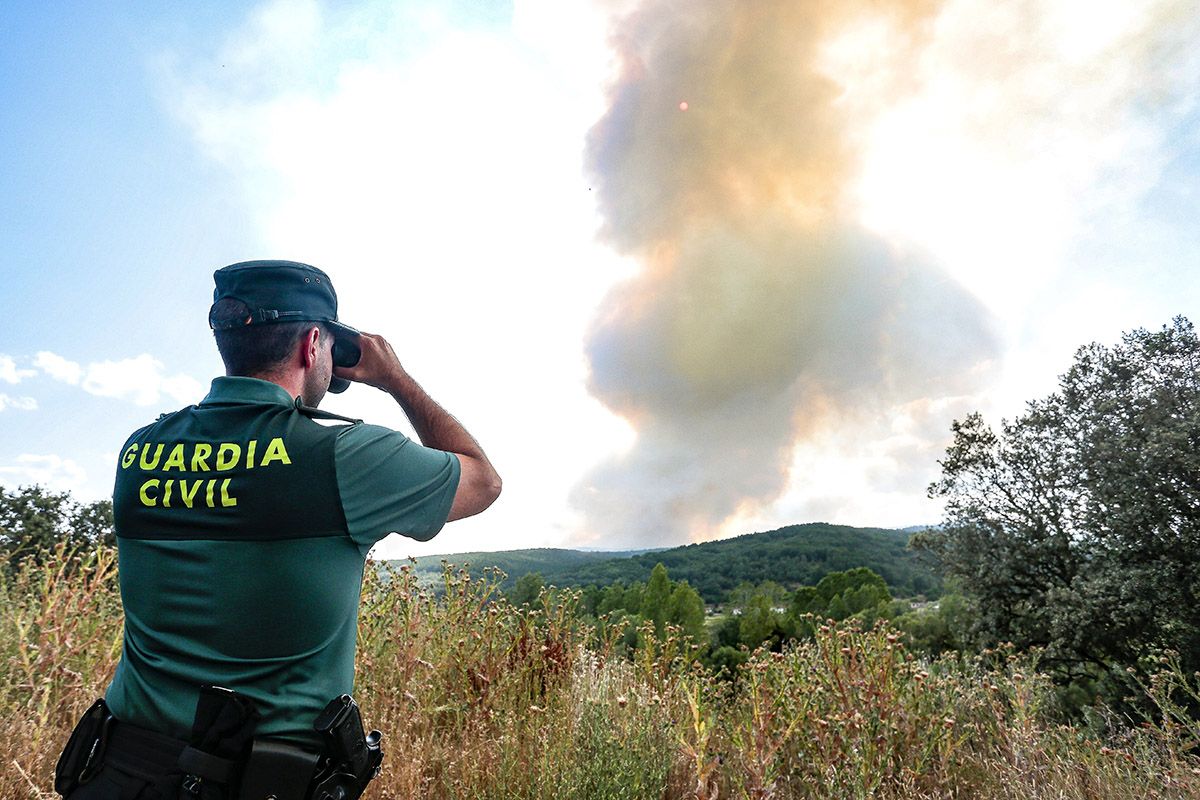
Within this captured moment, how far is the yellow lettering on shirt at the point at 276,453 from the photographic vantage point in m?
1.77

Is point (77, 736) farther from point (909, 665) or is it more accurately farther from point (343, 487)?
point (909, 665)

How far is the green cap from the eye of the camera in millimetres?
2039

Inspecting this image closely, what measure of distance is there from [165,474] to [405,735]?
2.52m

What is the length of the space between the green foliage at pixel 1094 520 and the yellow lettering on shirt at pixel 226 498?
2012 centimetres

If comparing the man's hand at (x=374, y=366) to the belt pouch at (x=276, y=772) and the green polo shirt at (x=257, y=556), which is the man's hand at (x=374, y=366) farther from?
the belt pouch at (x=276, y=772)

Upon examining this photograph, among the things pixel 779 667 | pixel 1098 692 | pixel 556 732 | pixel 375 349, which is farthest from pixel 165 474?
pixel 1098 692

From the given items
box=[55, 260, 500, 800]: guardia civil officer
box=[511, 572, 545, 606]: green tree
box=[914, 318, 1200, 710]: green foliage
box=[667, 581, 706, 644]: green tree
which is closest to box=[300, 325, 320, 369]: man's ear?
box=[55, 260, 500, 800]: guardia civil officer

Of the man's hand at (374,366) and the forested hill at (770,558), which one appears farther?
the forested hill at (770,558)

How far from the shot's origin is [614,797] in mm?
3162

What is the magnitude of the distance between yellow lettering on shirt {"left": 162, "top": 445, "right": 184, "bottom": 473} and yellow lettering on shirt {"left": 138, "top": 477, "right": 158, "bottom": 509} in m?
0.04

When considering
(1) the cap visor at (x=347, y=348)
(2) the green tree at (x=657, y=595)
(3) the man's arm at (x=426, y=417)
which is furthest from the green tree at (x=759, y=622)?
(1) the cap visor at (x=347, y=348)

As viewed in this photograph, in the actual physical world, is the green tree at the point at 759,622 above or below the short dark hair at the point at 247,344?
below

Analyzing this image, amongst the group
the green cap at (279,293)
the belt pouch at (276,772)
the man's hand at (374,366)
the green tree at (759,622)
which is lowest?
the green tree at (759,622)

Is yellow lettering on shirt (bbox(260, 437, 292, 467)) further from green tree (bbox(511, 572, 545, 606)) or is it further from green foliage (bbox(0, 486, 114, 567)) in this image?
green foliage (bbox(0, 486, 114, 567))
